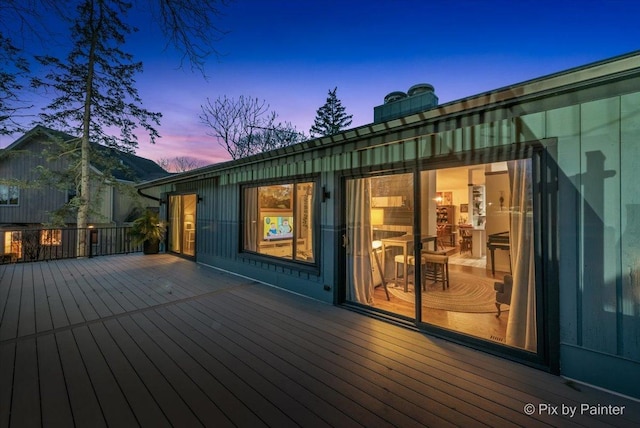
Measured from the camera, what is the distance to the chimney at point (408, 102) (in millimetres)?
5656

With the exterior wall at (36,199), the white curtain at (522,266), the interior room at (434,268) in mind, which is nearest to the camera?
the white curtain at (522,266)

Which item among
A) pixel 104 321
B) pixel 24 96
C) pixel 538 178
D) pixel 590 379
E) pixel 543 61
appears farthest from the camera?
pixel 543 61

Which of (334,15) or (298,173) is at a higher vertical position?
(334,15)

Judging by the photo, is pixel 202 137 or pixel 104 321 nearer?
pixel 104 321

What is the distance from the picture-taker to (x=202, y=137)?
14.3 m

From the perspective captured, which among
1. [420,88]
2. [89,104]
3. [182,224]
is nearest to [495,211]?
[420,88]

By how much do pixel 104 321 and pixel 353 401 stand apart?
122 inches

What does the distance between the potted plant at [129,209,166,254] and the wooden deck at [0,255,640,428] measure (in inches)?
168

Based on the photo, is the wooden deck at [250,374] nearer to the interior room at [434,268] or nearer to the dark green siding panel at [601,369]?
the dark green siding panel at [601,369]

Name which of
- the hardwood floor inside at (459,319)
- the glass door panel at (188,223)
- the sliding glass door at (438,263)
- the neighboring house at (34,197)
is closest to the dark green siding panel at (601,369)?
the sliding glass door at (438,263)

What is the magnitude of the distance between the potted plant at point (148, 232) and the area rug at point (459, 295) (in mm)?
7058

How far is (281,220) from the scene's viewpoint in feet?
16.0

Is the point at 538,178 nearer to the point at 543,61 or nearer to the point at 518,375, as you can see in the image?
the point at 518,375

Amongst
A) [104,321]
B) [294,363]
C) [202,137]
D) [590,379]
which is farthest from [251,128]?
[590,379]
